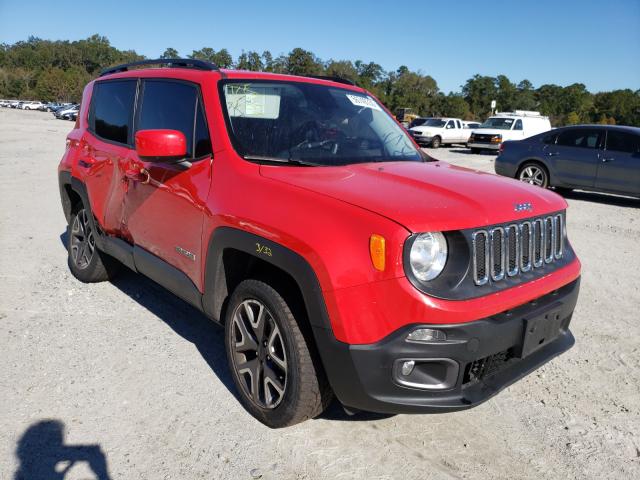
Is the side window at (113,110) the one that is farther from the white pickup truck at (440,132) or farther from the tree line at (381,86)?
the tree line at (381,86)

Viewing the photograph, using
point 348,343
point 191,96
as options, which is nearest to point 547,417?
point 348,343

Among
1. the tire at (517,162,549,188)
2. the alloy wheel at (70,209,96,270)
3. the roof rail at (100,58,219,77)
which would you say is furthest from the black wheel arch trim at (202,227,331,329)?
the tire at (517,162,549,188)

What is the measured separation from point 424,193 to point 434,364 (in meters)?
0.81

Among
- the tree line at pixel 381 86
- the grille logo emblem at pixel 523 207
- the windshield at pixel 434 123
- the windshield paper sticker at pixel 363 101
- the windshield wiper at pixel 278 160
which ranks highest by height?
the tree line at pixel 381 86

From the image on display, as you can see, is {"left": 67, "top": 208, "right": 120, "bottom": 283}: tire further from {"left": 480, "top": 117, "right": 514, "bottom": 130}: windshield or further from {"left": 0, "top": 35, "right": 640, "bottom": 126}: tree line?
{"left": 0, "top": 35, "right": 640, "bottom": 126}: tree line

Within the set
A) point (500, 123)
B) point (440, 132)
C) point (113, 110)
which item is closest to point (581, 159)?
point (113, 110)

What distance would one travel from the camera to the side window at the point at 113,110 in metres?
4.16

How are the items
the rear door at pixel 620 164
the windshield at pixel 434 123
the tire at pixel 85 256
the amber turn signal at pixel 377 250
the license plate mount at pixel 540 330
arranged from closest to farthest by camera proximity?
the amber turn signal at pixel 377 250
the license plate mount at pixel 540 330
the tire at pixel 85 256
the rear door at pixel 620 164
the windshield at pixel 434 123

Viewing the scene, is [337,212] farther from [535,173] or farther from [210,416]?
[535,173]

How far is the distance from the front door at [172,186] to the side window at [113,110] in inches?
7.7

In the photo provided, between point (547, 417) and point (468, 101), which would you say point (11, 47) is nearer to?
point (468, 101)

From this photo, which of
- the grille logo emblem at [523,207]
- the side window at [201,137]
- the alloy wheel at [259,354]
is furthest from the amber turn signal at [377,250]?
the side window at [201,137]

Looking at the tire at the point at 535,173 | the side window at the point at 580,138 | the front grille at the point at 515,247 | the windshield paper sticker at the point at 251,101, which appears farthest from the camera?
the tire at the point at 535,173

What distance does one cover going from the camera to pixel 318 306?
2402 millimetres
